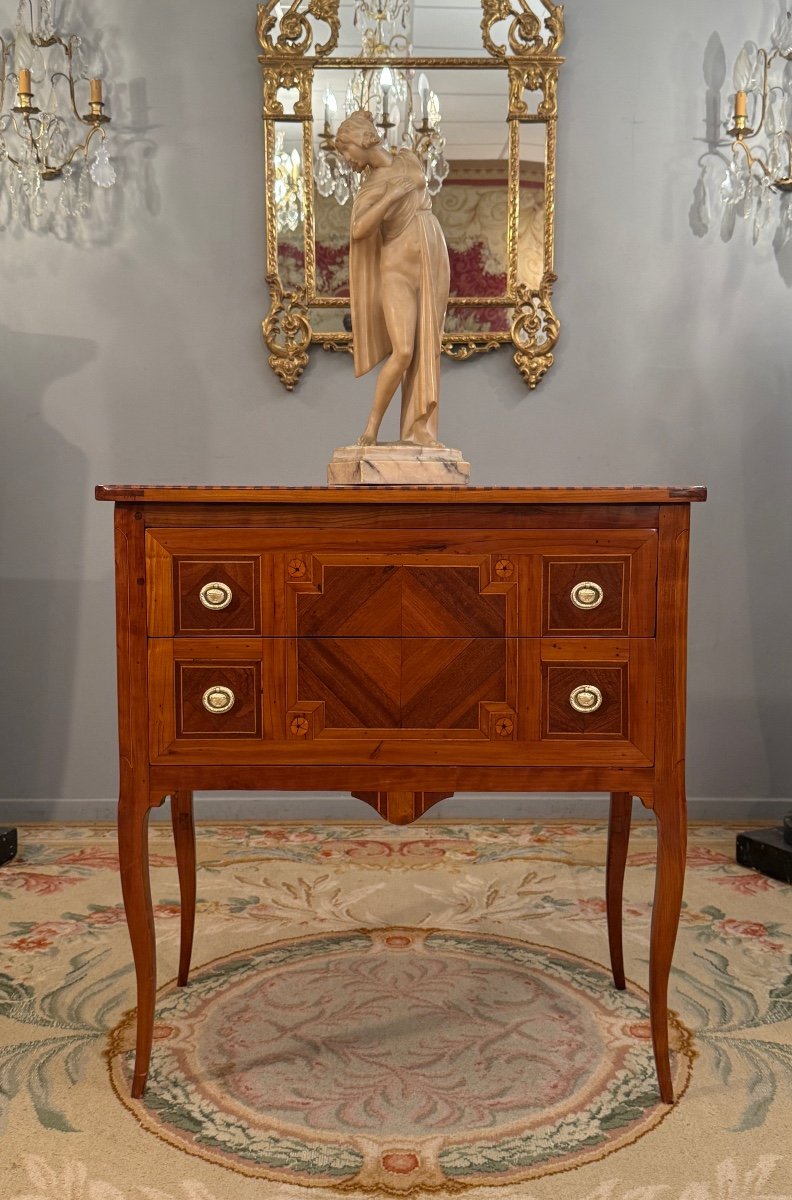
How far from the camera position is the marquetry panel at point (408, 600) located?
1835 mm

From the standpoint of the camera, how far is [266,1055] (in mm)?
2113

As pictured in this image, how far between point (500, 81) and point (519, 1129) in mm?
3236

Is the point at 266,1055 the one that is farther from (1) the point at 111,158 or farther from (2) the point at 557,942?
(1) the point at 111,158

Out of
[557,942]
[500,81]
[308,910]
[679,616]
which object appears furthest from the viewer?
[500,81]

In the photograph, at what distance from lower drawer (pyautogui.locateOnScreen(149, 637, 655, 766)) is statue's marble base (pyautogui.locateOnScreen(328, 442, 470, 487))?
40 cm

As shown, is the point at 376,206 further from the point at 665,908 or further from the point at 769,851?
the point at 769,851

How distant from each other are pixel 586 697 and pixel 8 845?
7.46 ft

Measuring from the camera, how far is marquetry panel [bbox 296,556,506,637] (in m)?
1.83

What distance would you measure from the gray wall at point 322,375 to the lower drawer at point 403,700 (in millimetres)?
1955

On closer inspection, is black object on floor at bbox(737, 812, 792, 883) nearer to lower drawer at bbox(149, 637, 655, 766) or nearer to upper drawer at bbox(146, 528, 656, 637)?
lower drawer at bbox(149, 637, 655, 766)

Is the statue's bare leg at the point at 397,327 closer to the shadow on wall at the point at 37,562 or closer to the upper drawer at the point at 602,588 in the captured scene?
the upper drawer at the point at 602,588

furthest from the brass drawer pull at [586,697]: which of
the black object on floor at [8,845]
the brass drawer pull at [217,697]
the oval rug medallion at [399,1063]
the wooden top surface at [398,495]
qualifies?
the black object on floor at [8,845]

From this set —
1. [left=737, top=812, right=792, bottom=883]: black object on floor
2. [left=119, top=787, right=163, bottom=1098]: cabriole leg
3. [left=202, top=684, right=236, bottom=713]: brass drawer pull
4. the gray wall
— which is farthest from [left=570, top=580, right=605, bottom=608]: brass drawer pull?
the gray wall

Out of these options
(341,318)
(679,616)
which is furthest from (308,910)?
(341,318)
